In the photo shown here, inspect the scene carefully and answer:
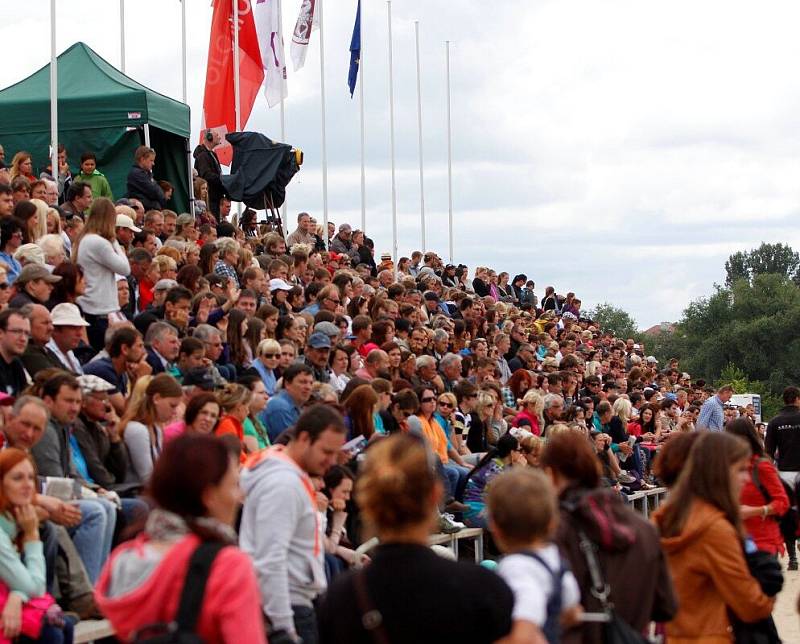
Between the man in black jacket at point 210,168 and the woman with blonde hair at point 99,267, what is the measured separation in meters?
9.51

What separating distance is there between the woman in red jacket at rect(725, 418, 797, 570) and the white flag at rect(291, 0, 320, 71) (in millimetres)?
22019

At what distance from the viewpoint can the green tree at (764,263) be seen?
411 feet

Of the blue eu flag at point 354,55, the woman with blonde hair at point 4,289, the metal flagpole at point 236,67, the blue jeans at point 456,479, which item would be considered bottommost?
the blue jeans at point 456,479

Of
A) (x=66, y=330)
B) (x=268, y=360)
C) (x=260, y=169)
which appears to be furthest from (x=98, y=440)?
(x=260, y=169)

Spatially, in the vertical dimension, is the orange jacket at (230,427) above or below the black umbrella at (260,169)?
below

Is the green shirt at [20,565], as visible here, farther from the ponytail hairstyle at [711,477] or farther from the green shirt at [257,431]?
the green shirt at [257,431]

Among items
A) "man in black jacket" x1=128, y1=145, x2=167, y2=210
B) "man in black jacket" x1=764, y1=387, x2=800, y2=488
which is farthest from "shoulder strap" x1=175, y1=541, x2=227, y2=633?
"man in black jacket" x1=128, y1=145, x2=167, y2=210

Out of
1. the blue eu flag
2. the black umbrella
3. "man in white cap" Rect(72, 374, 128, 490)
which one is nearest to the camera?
"man in white cap" Rect(72, 374, 128, 490)

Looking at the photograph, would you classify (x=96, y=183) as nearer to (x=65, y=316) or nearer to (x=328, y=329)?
(x=328, y=329)

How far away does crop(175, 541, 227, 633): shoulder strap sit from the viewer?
4.20m

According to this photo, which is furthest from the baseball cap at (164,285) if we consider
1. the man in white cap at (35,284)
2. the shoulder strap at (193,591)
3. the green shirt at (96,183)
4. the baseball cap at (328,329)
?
the shoulder strap at (193,591)

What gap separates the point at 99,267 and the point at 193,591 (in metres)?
8.93

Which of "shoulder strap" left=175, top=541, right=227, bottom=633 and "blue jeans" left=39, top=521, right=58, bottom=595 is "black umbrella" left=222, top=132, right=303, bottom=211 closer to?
"blue jeans" left=39, top=521, right=58, bottom=595

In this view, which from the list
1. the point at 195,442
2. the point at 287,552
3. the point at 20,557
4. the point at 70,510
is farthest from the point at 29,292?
the point at 195,442
